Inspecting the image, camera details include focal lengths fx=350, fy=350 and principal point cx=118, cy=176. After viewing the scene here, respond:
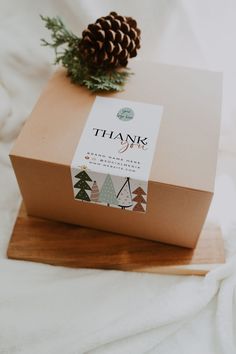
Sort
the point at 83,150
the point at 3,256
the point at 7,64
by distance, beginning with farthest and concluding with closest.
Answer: the point at 7,64
the point at 3,256
the point at 83,150

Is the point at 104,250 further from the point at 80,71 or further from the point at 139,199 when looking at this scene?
the point at 80,71

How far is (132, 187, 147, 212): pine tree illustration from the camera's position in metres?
0.55

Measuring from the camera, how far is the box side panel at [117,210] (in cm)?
55

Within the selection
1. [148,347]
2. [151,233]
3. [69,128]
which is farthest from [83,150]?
[148,347]

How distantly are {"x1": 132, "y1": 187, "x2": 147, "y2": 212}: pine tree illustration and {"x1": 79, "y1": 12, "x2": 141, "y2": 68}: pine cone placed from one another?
0.26m

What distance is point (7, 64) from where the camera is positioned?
2.65 ft

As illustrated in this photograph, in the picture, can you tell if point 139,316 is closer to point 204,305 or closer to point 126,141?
point 204,305

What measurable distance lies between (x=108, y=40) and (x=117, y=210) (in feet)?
1.00

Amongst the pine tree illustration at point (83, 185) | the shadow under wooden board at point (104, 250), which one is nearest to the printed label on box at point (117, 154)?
the pine tree illustration at point (83, 185)

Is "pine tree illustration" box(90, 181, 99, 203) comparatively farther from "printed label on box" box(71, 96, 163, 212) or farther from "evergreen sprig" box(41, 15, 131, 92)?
"evergreen sprig" box(41, 15, 131, 92)

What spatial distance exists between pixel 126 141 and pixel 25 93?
392 millimetres

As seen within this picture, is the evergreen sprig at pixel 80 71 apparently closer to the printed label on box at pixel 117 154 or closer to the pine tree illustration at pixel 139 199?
the printed label on box at pixel 117 154

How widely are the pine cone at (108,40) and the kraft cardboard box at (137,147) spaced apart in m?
0.06

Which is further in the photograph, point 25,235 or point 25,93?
point 25,93
